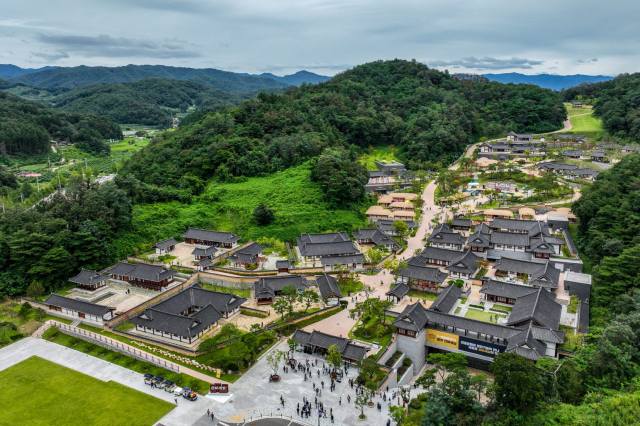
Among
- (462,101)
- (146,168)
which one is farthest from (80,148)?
(462,101)

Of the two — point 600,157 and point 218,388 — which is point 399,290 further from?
point 600,157

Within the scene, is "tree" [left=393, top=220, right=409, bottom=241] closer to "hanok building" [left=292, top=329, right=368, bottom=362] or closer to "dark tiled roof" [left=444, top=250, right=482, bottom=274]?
"dark tiled roof" [left=444, top=250, right=482, bottom=274]

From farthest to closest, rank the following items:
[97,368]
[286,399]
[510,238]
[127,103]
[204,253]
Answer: [127,103], [510,238], [204,253], [97,368], [286,399]

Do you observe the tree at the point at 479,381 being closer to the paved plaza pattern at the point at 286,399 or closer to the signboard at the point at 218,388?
the paved plaza pattern at the point at 286,399

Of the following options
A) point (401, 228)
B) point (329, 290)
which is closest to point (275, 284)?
point (329, 290)

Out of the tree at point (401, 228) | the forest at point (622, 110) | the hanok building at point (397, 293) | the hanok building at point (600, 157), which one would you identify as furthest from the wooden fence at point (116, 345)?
the forest at point (622, 110)
